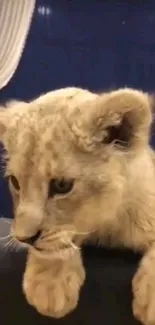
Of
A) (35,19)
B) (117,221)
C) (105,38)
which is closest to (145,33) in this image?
(105,38)

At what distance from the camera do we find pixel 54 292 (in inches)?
40.2

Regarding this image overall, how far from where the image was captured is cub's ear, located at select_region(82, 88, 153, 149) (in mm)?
898

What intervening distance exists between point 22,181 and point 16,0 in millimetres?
1175

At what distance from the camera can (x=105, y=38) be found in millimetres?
2078

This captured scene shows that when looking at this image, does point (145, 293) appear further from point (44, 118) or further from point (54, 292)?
point (44, 118)

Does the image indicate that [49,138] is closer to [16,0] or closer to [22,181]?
[22,181]

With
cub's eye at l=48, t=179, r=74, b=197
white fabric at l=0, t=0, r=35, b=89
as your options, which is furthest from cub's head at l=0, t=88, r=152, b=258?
white fabric at l=0, t=0, r=35, b=89

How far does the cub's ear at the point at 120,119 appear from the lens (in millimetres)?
898

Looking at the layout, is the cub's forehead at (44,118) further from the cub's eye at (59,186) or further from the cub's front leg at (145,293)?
the cub's front leg at (145,293)

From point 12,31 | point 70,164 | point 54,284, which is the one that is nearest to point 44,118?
point 70,164

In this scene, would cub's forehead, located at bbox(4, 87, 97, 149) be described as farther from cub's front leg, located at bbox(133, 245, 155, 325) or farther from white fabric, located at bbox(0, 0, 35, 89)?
white fabric, located at bbox(0, 0, 35, 89)

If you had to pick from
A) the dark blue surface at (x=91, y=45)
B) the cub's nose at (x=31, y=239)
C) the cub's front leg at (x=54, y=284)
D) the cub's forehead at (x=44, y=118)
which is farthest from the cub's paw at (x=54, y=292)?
the dark blue surface at (x=91, y=45)

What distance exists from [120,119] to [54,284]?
0.98 ft

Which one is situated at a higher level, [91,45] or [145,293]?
[145,293]
